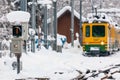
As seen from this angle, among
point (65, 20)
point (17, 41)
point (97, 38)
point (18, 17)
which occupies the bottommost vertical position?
point (65, 20)

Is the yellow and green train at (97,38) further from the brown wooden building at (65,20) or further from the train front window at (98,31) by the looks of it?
the brown wooden building at (65,20)

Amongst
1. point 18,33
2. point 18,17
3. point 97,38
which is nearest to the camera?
point 18,33

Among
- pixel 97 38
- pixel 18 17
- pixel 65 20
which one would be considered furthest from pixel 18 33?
pixel 65 20

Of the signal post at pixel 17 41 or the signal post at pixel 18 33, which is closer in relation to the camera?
the signal post at pixel 17 41

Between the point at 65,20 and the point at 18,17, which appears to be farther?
the point at 65,20

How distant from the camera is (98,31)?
3566 centimetres

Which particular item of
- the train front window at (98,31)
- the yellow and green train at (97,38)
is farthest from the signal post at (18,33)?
the train front window at (98,31)

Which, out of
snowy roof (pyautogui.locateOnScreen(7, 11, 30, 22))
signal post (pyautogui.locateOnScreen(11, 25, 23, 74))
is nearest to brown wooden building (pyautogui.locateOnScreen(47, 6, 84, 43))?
snowy roof (pyautogui.locateOnScreen(7, 11, 30, 22))

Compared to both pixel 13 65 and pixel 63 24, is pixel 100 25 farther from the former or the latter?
pixel 63 24

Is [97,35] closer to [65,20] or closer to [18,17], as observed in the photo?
[18,17]

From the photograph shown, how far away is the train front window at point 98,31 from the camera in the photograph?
35281 mm

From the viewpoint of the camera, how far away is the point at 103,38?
35.2m

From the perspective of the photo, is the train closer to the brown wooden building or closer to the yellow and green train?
the yellow and green train

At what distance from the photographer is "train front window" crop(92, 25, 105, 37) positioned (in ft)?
116
